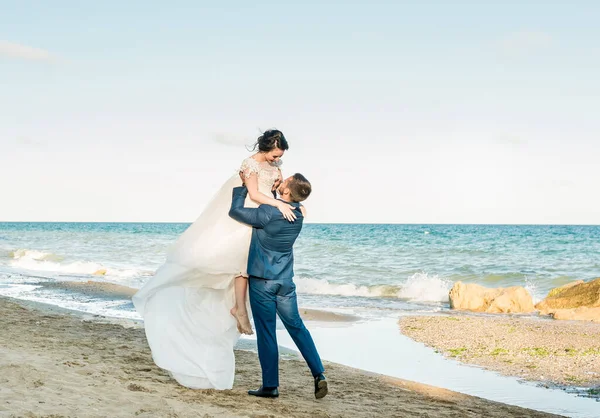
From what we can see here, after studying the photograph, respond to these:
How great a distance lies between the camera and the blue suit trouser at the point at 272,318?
18.7ft

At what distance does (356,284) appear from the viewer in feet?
69.4

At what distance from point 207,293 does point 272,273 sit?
737 millimetres

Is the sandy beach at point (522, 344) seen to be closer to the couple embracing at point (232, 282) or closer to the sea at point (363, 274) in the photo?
the sea at point (363, 274)

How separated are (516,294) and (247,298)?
10.5 m

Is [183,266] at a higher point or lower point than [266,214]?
lower

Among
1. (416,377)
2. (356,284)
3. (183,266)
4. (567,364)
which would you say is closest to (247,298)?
(183,266)

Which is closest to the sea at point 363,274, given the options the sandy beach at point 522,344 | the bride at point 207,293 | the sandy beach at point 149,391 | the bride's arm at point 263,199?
the sandy beach at point 522,344

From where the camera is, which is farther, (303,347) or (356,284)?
(356,284)

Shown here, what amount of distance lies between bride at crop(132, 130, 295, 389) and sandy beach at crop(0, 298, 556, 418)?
12.0 inches

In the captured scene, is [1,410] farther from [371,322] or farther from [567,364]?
[371,322]

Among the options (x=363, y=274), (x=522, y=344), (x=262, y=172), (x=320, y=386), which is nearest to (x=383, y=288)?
(x=363, y=274)

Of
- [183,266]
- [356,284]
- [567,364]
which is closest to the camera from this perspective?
[183,266]

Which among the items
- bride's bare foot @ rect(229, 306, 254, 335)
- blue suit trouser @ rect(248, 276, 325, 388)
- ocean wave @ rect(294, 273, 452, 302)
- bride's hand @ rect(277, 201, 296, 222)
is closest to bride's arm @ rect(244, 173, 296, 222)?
bride's hand @ rect(277, 201, 296, 222)

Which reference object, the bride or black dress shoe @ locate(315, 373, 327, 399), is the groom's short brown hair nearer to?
the bride
